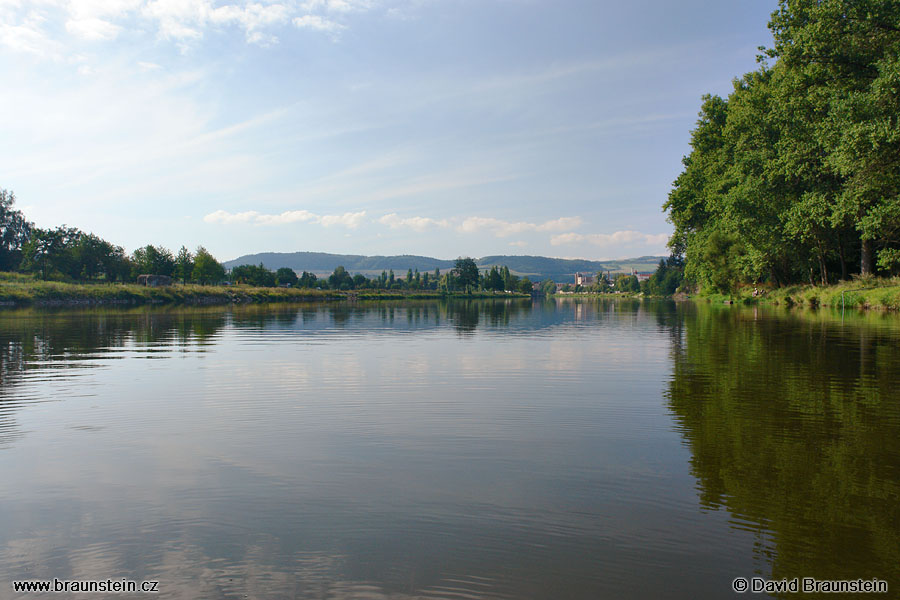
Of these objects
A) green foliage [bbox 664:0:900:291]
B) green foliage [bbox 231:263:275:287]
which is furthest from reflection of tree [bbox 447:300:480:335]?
green foliage [bbox 231:263:275:287]

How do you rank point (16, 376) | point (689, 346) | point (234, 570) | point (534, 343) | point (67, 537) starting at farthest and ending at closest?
1. point (534, 343)
2. point (689, 346)
3. point (16, 376)
4. point (67, 537)
5. point (234, 570)

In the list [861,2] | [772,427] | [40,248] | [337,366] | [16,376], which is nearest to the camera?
[772,427]

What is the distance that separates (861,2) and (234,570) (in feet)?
111

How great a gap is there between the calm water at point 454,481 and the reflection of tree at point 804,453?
30 mm

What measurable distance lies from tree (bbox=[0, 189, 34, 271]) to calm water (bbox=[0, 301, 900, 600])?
11853 cm

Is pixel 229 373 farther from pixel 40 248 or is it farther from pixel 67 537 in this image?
pixel 40 248

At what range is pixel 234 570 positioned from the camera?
13.5ft

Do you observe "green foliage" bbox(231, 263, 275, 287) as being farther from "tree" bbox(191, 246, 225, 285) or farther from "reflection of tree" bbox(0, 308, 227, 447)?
"reflection of tree" bbox(0, 308, 227, 447)

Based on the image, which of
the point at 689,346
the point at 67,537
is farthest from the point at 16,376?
the point at 689,346

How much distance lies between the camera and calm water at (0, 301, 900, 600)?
4.10 m

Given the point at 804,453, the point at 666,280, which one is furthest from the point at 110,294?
the point at 666,280

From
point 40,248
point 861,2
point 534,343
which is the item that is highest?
point 861,2

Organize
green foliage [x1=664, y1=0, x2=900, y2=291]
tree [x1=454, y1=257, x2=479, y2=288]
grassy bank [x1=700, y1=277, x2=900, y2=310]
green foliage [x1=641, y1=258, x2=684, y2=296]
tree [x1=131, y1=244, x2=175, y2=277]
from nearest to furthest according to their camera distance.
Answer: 1. green foliage [x1=664, y1=0, x2=900, y2=291]
2. grassy bank [x1=700, y1=277, x2=900, y2=310]
3. tree [x1=131, y1=244, x2=175, y2=277]
4. green foliage [x1=641, y1=258, x2=684, y2=296]
5. tree [x1=454, y1=257, x2=479, y2=288]

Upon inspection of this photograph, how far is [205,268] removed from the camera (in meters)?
109
